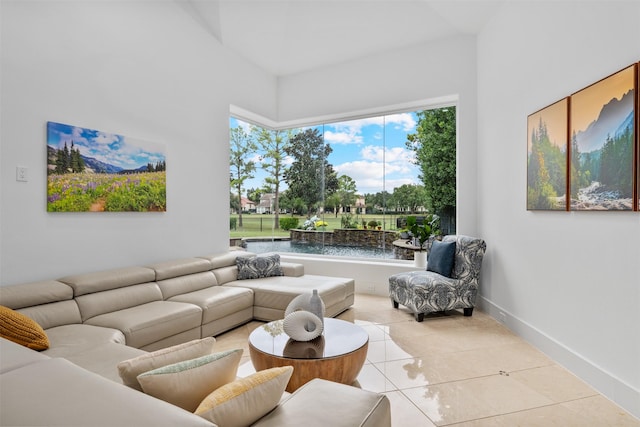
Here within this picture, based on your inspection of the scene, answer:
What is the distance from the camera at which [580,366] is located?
8.88 ft

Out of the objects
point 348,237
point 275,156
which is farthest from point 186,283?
point 275,156

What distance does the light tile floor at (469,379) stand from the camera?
2232 mm

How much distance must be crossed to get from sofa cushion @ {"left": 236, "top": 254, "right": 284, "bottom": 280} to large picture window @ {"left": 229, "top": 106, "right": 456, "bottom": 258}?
1.30 meters

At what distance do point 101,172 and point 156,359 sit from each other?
9.22 ft

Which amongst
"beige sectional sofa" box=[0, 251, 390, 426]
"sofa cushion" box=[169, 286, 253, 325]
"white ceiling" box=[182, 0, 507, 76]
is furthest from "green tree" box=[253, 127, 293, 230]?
"sofa cushion" box=[169, 286, 253, 325]

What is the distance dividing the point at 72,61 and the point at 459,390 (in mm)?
4173

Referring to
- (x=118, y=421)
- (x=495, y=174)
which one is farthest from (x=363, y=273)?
(x=118, y=421)

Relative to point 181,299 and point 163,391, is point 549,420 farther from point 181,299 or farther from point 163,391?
point 181,299

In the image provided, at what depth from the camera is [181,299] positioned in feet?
11.7

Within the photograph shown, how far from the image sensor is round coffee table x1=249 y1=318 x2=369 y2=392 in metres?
2.30

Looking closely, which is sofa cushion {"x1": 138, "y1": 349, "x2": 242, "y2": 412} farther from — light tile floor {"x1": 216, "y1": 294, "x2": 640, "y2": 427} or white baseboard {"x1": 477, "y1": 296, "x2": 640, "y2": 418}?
white baseboard {"x1": 477, "y1": 296, "x2": 640, "y2": 418}

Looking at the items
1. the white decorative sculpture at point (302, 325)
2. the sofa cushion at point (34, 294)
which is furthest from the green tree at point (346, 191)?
the sofa cushion at point (34, 294)

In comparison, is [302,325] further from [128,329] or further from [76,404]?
[76,404]

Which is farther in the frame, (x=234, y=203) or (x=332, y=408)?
(x=234, y=203)
